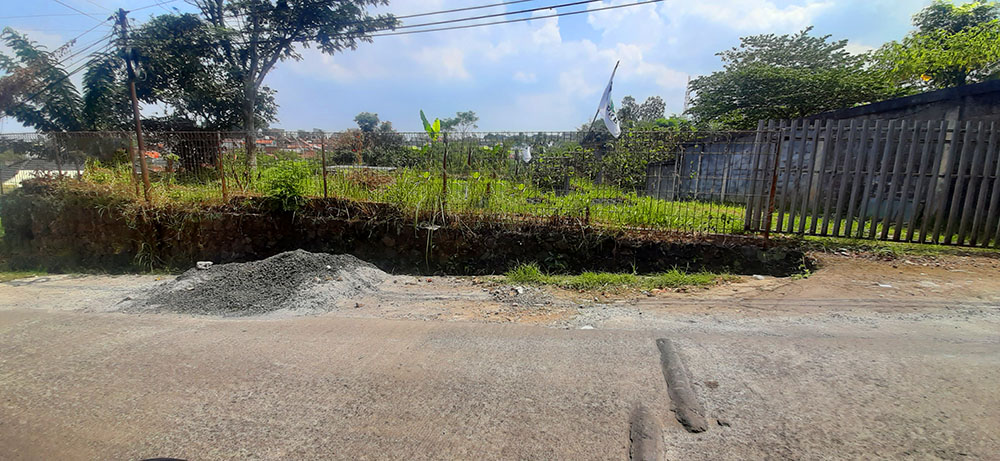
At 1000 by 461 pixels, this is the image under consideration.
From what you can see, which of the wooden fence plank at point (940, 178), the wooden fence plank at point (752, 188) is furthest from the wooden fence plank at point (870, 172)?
the wooden fence plank at point (752, 188)

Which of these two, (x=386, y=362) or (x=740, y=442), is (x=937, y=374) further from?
(x=386, y=362)

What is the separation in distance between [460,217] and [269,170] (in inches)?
147

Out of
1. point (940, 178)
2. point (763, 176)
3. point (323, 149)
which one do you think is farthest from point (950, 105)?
point (323, 149)

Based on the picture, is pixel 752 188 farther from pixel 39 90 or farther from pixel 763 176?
pixel 39 90

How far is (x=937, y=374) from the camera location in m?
2.79

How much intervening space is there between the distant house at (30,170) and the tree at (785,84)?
65.0ft

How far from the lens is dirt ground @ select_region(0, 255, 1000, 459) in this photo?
222cm

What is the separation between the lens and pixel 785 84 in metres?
16.2

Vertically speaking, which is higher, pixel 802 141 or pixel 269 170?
pixel 802 141

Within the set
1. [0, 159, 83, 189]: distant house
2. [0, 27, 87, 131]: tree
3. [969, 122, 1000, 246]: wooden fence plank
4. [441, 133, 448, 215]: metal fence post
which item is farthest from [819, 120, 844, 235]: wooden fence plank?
[0, 27, 87, 131]: tree

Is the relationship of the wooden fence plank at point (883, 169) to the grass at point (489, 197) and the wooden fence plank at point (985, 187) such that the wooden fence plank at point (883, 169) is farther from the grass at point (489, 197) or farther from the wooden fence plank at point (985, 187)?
the grass at point (489, 197)

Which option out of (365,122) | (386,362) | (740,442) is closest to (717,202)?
(740,442)

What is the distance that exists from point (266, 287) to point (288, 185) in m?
2.75

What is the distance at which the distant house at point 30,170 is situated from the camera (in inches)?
316
